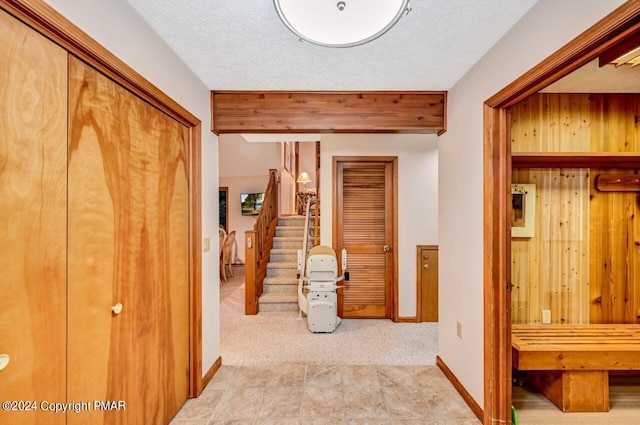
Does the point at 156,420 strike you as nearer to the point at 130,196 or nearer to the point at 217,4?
the point at 130,196

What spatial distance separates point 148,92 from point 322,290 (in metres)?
2.51

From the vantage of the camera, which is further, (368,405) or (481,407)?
(368,405)

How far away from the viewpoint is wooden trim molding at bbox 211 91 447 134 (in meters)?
2.39

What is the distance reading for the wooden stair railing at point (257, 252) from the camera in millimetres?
3730

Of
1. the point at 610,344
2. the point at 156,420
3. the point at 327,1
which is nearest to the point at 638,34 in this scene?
the point at 327,1

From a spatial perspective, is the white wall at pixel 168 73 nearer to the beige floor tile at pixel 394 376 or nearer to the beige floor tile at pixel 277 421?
the beige floor tile at pixel 277 421

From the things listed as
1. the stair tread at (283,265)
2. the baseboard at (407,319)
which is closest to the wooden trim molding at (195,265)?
the stair tread at (283,265)

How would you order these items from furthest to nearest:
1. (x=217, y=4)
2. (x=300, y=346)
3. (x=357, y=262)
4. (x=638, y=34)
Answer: (x=357, y=262) < (x=300, y=346) < (x=217, y=4) < (x=638, y=34)

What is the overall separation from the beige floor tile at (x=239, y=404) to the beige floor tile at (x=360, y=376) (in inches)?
26.8

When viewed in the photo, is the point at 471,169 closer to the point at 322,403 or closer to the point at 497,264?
the point at 497,264

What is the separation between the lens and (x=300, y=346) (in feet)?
9.39

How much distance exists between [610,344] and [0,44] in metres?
3.57

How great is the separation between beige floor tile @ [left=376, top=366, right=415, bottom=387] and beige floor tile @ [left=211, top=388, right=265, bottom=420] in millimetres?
967

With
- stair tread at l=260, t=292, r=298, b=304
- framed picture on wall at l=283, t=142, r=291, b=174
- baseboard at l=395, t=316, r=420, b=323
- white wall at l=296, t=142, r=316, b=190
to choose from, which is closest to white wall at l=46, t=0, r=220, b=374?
stair tread at l=260, t=292, r=298, b=304
